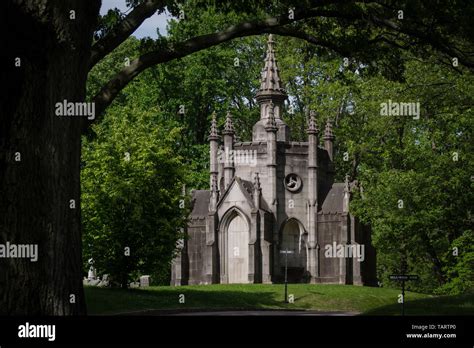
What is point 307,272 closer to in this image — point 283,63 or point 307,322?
point 283,63

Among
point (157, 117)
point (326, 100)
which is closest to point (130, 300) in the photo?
point (157, 117)

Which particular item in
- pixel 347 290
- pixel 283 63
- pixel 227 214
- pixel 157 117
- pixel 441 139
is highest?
pixel 283 63

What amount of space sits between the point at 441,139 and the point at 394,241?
19.0ft

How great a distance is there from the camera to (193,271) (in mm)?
48812

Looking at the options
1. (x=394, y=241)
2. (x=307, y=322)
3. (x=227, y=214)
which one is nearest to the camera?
(x=307, y=322)

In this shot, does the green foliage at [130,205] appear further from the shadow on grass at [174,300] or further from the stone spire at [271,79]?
the stone spire at [271,79]

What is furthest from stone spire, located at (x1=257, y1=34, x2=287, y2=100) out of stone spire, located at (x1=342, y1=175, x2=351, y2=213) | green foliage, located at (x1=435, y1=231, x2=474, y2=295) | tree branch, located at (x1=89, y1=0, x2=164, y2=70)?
tree branch, located at (x1=89, y1=0, x2=164, y2=70)

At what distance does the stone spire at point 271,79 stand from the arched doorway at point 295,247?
26.0 feet

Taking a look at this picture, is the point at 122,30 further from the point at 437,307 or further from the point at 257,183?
the point at 257,183

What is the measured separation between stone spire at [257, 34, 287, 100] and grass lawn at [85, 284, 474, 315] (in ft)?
43.8

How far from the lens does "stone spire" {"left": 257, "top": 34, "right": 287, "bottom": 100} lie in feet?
168

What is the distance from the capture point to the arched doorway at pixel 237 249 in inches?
1858

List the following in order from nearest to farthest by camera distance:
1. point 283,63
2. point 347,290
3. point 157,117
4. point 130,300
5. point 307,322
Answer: point 307,322 → point 130,300 → point 347,290 → point 157,117 → point 283,63

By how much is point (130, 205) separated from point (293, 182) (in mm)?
15731
